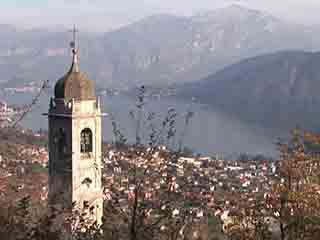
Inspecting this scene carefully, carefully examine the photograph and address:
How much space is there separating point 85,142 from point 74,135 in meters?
0.28

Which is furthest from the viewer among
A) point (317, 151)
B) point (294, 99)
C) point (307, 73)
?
point (307, 73)

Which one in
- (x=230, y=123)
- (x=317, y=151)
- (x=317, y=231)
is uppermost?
(x=317, y=151)

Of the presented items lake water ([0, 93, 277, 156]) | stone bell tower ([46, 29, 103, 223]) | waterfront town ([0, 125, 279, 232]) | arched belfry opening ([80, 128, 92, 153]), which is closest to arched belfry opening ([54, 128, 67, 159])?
stone bell tower ([46, 29, 103, 223])

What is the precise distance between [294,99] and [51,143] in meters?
95.1

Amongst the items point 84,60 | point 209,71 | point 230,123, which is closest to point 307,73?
point 230,123

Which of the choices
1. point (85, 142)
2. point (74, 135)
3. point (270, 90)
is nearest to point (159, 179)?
point (74, 135)

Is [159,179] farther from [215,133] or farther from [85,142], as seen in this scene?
[215,133]

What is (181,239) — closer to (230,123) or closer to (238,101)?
(230,123)

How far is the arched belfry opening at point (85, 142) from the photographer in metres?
10.2

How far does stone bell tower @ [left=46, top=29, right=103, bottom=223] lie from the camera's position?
9.92m

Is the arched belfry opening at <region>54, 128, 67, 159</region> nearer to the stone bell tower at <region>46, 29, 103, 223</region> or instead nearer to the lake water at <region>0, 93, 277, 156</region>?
the stone bell tower at <region>46, 29, 103, 223</region>

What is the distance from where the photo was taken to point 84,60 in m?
198

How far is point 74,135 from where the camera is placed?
10.1 metres

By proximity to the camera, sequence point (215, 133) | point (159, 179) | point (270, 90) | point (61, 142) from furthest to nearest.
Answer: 1. point (270, 90)
2. point (215, 133)
3. point (61, 142)
4. point (159, 179)
